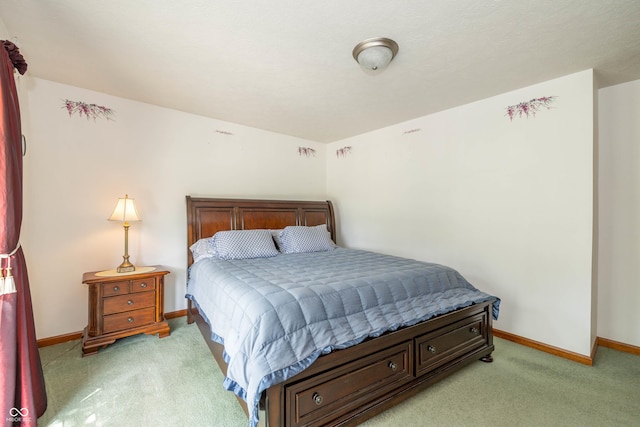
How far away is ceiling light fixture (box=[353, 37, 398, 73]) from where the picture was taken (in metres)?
1.90

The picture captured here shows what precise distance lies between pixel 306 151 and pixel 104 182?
8.86ft

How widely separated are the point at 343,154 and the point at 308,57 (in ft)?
8.06

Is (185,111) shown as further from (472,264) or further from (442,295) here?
(472,264)

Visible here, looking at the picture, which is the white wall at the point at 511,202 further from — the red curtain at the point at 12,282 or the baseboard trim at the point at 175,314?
the red curtain at the point at 12,282

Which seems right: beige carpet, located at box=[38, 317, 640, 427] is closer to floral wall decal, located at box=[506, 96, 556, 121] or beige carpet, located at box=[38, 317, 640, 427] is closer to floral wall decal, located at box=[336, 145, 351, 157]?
floral wall decal, located at box=[506, 96, 556, 121]

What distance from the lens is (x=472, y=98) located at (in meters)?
2.87

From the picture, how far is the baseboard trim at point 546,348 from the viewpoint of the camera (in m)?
2.30

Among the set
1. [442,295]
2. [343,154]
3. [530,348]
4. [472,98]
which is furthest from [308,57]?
[530,348]

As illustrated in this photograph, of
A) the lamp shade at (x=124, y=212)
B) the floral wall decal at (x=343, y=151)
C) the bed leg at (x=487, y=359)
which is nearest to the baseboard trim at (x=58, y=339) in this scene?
the lamp shade at (x=124, y=212)

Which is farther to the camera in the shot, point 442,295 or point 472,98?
point 472,98

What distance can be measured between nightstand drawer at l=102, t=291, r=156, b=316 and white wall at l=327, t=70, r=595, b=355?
113 inches

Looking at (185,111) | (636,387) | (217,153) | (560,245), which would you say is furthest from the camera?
(217,153)

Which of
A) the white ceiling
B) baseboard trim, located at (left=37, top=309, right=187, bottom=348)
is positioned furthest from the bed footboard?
the white ceiling

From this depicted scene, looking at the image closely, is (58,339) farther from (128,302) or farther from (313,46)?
(313,46)
